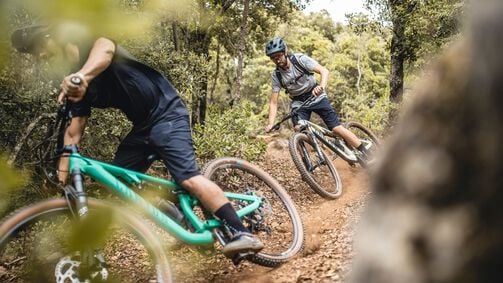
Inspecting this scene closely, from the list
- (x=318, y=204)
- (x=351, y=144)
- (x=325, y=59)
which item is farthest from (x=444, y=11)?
(x=325, y=59)

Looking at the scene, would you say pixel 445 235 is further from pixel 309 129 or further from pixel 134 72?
pixel 309 129

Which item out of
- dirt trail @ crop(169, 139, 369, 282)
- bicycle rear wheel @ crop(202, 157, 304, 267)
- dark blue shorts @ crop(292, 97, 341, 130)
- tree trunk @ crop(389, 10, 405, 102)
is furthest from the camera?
tree trunk @ crop(389, 10, 405, 102)

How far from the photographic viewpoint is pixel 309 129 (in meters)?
7.50

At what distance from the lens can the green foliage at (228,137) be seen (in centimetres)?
853

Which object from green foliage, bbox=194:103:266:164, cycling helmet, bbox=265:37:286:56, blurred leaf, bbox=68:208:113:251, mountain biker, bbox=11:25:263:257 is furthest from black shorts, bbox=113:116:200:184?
green foliage, bbox=194:103:266:164

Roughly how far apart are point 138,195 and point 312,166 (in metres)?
4.38

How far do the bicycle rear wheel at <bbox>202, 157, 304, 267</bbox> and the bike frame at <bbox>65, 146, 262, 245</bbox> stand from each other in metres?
0.57

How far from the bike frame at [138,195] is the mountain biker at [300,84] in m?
3.39

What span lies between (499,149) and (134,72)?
3.08 m

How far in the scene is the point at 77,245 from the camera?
2.89 feet

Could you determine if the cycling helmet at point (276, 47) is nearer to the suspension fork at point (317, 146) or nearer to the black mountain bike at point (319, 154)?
the black mountain bike at point (319, 154)

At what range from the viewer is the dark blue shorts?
287 inches

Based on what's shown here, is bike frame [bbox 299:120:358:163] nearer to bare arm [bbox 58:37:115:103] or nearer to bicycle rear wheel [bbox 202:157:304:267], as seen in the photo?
bicycle rear wheel [bbox 202:157:304:267]

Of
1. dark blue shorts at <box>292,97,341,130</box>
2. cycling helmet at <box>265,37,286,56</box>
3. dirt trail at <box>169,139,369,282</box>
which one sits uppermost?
cycling helmet at <box>265,37,286,56</box>
